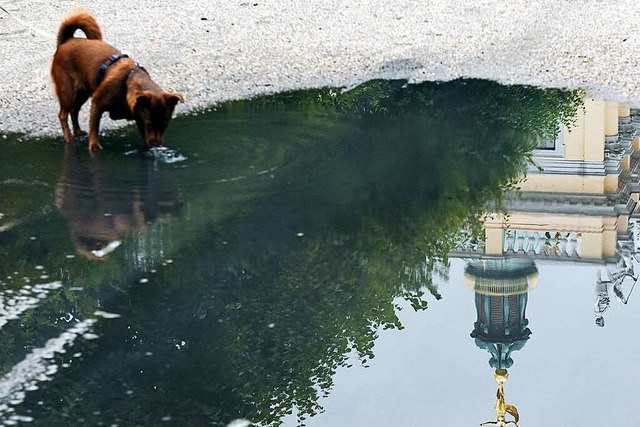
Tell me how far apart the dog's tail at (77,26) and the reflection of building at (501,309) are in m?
3.68

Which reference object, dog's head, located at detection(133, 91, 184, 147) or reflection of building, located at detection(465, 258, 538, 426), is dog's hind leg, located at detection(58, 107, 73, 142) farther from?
reflection of building, located at detection(465, 258, 538, 426)

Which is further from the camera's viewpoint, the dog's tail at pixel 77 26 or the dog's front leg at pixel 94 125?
the dog's tail at pixel 77 26

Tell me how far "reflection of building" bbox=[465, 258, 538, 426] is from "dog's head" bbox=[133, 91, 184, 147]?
2498mm

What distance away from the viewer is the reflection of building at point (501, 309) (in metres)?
5.96

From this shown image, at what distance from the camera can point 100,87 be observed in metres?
9.13

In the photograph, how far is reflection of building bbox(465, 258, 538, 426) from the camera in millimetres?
5957

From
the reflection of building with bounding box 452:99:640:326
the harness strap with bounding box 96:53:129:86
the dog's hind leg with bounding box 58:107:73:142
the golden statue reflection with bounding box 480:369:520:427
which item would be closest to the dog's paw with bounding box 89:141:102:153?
the dog's hind leg with bounding box 58:107:73:142

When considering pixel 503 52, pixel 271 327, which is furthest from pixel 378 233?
pixel 503 52

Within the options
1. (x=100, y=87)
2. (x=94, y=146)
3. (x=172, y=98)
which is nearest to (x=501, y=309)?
(x=172, y=98)

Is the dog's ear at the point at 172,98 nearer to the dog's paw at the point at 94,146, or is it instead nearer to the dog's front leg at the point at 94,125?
the dog's front leg at the point at 94,125

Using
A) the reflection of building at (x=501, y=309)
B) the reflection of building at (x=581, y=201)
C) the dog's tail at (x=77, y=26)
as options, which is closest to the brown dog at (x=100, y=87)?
the dog's tail at (x=77, y=26)

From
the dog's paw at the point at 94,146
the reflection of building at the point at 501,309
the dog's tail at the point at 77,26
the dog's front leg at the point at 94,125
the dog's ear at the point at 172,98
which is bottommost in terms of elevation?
the reflection of building at the point at 501,309

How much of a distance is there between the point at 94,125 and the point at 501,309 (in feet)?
12.6

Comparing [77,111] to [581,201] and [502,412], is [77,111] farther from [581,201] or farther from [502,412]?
[502,412]
